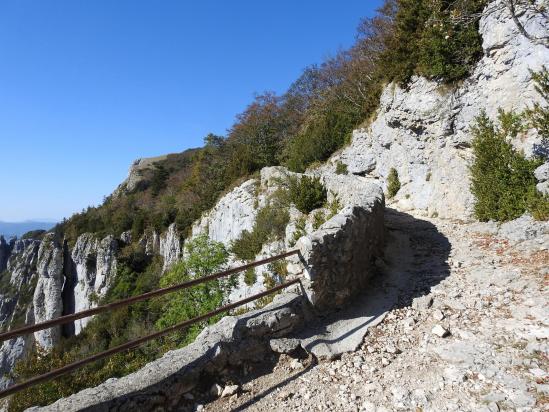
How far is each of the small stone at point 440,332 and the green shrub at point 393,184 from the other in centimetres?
1126

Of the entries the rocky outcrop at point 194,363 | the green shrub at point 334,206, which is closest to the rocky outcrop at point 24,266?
the green shrub at point 334,206

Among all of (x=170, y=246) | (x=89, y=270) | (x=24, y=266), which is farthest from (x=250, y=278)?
(x=24, y=266)

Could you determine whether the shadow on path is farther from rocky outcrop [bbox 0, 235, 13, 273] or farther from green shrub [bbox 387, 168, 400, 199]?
rocky outcrop [bbox 0, 235, 13, 273]

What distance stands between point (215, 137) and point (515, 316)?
128 ft

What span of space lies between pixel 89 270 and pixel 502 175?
38715 millimetres

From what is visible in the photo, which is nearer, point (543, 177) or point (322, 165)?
point (543, 177)

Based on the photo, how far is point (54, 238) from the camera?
41281 mm

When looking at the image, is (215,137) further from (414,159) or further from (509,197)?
(509,197)

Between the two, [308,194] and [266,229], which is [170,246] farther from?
[308,194]

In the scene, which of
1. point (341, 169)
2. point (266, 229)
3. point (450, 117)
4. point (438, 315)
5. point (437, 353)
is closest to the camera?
point (437, 353)

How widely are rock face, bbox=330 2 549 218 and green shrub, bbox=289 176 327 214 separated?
419 cm

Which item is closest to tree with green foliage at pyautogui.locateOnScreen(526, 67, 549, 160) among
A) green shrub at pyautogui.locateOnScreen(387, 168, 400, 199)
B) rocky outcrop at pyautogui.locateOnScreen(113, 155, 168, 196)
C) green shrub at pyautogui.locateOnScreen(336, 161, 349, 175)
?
green shrub at pyautogui.locateOnScreen(387, 168, 400, 199)

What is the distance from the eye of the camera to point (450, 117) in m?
12.7

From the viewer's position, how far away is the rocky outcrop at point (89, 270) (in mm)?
34875
